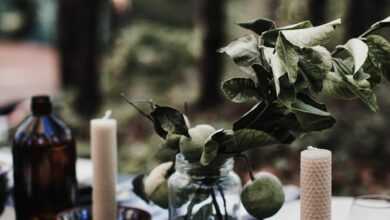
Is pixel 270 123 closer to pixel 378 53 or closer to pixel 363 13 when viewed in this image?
pixel 378 53

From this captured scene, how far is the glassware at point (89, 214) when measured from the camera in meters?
1.24

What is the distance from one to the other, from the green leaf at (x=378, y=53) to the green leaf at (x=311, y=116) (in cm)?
9

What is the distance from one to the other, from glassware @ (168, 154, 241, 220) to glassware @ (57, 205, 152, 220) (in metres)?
0.17

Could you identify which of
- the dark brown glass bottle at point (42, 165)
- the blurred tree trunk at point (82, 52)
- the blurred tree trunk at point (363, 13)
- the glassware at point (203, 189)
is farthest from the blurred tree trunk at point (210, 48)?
the glassware at point (203, 189)

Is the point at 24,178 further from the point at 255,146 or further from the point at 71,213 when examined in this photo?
the point at 255,146

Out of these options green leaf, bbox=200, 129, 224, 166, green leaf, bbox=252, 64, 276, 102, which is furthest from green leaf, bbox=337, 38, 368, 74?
green leaf, bbox=200, 129, 224, 166

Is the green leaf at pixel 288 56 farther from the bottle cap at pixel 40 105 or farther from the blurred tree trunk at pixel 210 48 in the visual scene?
the blurred tree trunk at pixel 210 48

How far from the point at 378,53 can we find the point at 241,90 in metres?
0.20

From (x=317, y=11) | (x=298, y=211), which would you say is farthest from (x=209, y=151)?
(x=317, y=11)

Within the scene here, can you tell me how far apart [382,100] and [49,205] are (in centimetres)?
190

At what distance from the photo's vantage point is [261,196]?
3.42ft

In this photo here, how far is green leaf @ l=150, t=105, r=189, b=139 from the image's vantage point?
3.40ft

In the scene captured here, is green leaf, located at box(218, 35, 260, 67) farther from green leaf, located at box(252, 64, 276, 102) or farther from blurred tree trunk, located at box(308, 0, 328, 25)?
blurred tree trunk, located at box(308, 0, 328, 25)

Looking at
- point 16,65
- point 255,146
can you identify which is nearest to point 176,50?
point 16,65
